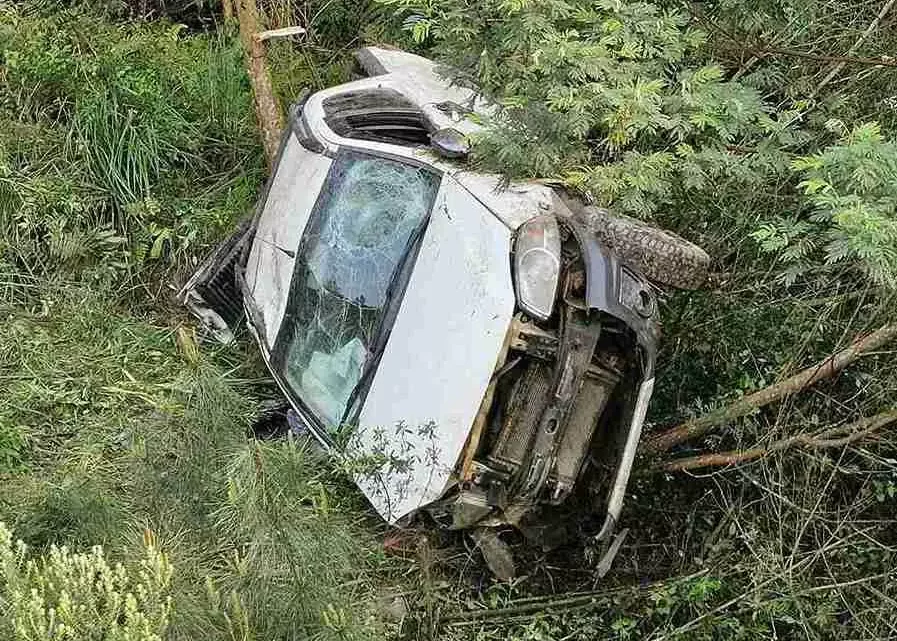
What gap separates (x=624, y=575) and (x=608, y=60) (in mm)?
2079

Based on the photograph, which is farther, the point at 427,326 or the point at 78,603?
the point at 427,326

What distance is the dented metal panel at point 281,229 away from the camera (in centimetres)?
460

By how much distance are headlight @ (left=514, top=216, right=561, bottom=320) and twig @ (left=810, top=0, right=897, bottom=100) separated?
1.64 m

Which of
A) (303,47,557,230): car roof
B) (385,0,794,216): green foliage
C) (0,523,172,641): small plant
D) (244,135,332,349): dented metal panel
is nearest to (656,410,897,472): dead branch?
(385,0,794,216): green foliage

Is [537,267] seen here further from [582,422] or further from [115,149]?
[115,149]

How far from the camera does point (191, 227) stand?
614 centimetres

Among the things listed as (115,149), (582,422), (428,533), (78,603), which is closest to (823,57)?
(582,422)

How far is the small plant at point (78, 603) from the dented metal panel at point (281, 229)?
1948mm

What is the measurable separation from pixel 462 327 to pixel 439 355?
0.48 feet

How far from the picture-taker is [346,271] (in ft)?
14.1

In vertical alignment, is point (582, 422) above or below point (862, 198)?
below

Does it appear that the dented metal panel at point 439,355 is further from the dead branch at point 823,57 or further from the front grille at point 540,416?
the dead branch at point 823,57

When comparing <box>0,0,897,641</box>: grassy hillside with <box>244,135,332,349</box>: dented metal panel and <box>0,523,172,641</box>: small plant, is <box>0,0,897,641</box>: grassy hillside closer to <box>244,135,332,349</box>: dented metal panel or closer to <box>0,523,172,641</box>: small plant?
<box>0,523,172,641</box>: small plant

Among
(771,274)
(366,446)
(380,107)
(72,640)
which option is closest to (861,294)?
(771,274)
